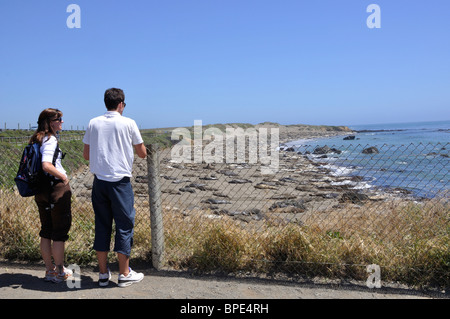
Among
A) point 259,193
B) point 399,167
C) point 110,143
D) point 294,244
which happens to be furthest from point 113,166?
point 399,167

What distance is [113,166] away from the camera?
386cm

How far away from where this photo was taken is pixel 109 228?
4.13m

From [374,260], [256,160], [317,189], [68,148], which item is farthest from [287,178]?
[68,148]

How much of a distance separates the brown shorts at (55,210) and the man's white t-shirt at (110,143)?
52 cm

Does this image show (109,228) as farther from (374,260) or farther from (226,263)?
(374,260)

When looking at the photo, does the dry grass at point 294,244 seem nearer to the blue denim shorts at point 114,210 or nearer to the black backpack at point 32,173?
the blue denim shorts at point 114,210

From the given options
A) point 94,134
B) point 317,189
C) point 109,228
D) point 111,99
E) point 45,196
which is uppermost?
point 111,99

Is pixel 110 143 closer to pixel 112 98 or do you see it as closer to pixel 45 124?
pixel 112 98

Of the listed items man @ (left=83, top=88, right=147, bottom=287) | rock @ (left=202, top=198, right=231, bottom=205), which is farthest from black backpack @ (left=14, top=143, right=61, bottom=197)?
rock @ (left=202, top=198, right=231, bottom=205)

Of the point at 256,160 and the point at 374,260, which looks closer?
the point at 374,260

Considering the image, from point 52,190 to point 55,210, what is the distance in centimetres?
23

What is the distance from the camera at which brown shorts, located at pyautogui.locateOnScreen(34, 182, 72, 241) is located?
4.04 m
